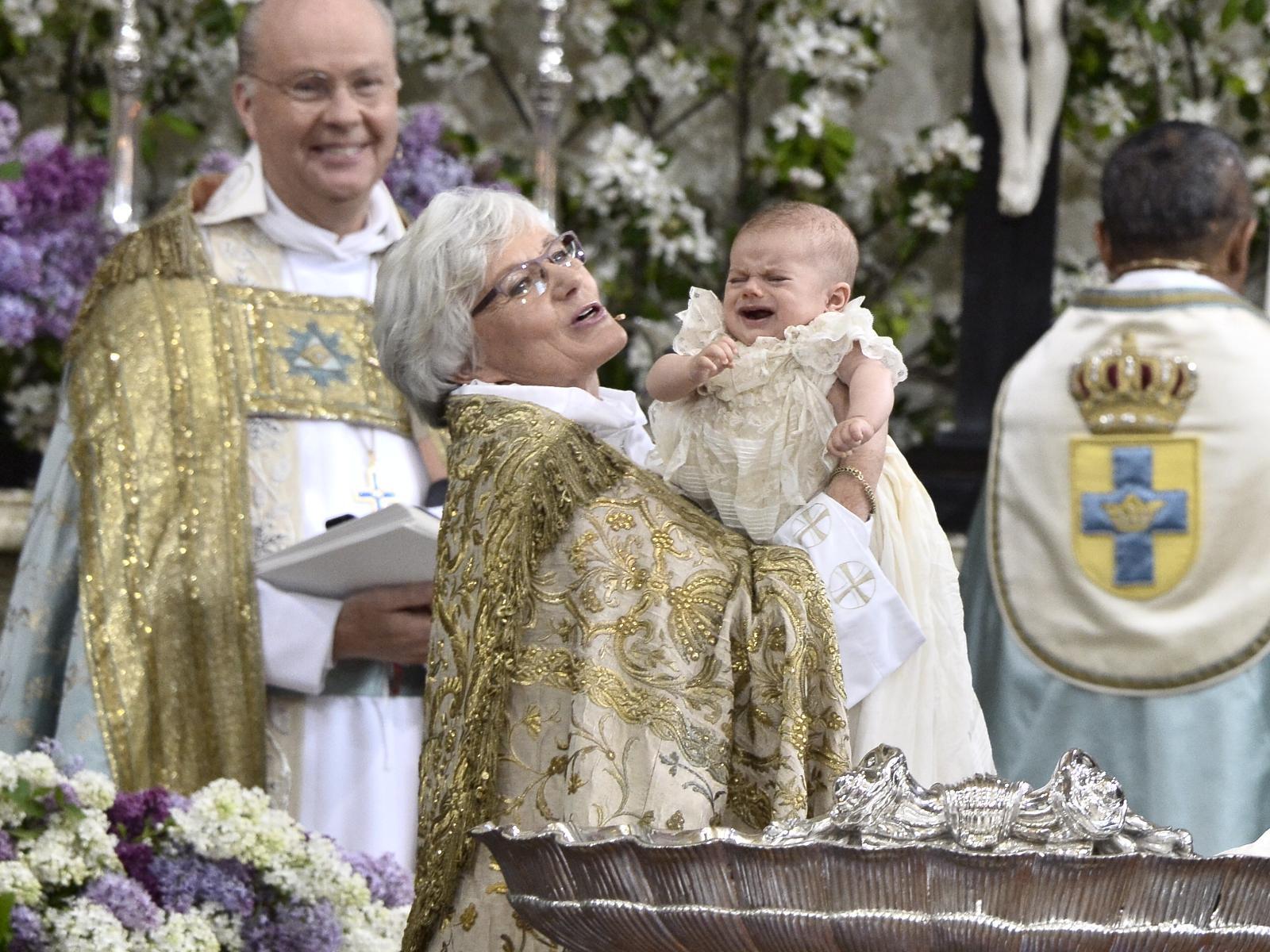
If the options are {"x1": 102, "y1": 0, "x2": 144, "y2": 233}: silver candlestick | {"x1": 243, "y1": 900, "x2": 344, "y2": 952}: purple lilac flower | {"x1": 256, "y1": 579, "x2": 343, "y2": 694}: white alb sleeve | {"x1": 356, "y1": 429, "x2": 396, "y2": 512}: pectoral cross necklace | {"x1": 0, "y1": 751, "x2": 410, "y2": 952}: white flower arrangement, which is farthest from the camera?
{"x1": 102, "y1": 0, "x2": 144, "y2": 233}: silver candlestick

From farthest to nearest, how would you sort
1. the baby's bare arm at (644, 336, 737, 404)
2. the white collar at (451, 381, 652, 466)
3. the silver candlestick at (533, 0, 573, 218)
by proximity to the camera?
1. the silver candlestick at (533, 0, 573, 218)
2. the white collar at (451, 381, 652, 466)
3. the baby's bare arm at (644, 336, 737, 404)

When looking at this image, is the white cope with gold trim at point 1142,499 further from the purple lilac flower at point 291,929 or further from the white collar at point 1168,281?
the purple lilac flower at point 291,929

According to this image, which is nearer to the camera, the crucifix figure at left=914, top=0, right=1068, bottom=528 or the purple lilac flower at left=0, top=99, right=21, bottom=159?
the purple lilac flower at left=0, top=99, right=21, bottom=159

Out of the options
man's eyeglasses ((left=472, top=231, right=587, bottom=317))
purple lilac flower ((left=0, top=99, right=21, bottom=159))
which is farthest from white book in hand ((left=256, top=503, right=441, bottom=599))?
purple lilac flower ((left=0, top=99, right=21, bottom=159))

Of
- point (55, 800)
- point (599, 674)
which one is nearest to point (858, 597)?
point (599, 674)

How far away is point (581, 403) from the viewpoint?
2.69 metres

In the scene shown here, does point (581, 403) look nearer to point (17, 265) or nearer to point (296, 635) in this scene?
point (296, 635)

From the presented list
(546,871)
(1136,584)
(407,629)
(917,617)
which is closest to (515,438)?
(917,617)

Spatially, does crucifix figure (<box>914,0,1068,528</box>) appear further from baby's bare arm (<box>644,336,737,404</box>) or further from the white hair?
baby's bare arm (<box>644,336,737,404</box>)

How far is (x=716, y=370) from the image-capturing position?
2471 mm

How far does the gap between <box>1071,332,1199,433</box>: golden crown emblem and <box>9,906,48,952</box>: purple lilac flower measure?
237cm

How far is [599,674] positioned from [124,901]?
572 millimetres

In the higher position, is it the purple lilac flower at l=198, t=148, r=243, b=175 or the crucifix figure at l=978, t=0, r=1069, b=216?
the crucifix figure at l=978, t=0, r=1069, b=216

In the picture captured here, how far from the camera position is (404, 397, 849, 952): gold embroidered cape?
8.13 feet
